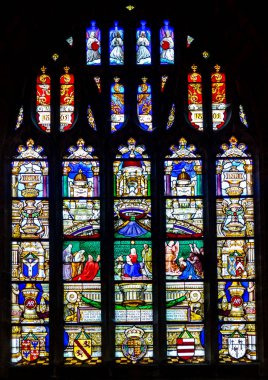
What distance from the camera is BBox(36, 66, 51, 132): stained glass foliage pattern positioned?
40.8 feet

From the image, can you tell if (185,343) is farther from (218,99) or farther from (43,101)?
(43,101)

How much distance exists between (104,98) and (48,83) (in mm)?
735

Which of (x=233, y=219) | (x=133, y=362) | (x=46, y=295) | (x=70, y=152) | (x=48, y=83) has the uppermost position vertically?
(x=48, y=83)

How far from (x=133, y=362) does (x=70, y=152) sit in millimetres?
2686

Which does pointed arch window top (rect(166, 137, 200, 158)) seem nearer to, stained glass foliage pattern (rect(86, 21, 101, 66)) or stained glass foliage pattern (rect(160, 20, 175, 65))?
stained glass foliage pattern (rect(160, 20, 175, 65))

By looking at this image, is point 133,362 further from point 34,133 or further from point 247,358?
point 34,133

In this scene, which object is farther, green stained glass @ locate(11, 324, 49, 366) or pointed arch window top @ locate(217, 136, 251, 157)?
pointed arch window top @ locate(217, 136, 251, 157)

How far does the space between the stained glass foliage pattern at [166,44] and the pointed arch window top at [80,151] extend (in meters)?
1.43

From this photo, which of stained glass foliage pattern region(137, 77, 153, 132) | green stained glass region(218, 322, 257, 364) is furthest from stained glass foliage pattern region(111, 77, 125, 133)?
green stained glass region(218, 322, 257, 364)

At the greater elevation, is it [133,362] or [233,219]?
[233,219]

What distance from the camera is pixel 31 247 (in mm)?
12164

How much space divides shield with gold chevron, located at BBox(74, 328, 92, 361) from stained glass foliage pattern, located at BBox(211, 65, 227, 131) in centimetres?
302

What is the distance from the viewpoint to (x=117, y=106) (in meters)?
12.5

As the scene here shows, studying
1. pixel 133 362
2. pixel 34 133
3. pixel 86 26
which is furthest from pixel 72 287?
pixel 86 26
